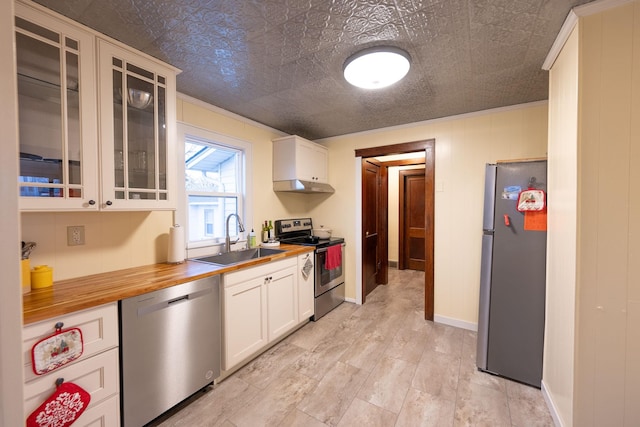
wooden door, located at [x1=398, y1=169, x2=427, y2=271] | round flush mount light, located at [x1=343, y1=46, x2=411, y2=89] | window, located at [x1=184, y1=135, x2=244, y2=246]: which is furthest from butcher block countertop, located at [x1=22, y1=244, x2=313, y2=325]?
wooden door, located at [x1=398, y1=169, x2=427, y2=271]

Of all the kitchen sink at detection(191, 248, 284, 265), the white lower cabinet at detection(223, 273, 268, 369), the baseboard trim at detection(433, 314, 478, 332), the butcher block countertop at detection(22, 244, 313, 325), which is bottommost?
the baseboard trim at detection(433, 314, 478, 332)

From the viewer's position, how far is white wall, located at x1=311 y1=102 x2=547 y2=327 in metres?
2.59

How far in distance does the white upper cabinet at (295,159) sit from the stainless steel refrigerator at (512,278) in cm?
196

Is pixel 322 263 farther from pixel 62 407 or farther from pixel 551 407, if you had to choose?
pixel 62 407

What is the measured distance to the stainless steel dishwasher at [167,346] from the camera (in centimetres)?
144

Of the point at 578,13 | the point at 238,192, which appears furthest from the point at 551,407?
the point at 238,192

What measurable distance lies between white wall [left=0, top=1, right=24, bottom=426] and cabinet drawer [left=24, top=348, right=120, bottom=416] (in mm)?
Answer: 449

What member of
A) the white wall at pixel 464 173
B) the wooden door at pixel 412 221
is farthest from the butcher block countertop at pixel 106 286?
the wooden door at pixel 412 221

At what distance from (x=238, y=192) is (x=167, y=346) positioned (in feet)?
5.61

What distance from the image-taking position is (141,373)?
149 cm

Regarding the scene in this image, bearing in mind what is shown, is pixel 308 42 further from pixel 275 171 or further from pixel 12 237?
pixel 275 171

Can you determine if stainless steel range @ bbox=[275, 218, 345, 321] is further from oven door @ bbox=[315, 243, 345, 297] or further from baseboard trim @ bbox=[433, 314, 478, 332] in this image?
baseboard trim @ bbox=[433, 314, 478, 332]

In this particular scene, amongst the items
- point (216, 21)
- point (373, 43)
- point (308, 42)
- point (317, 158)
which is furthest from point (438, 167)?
point (216, 21)

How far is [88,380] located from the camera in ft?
4.25
